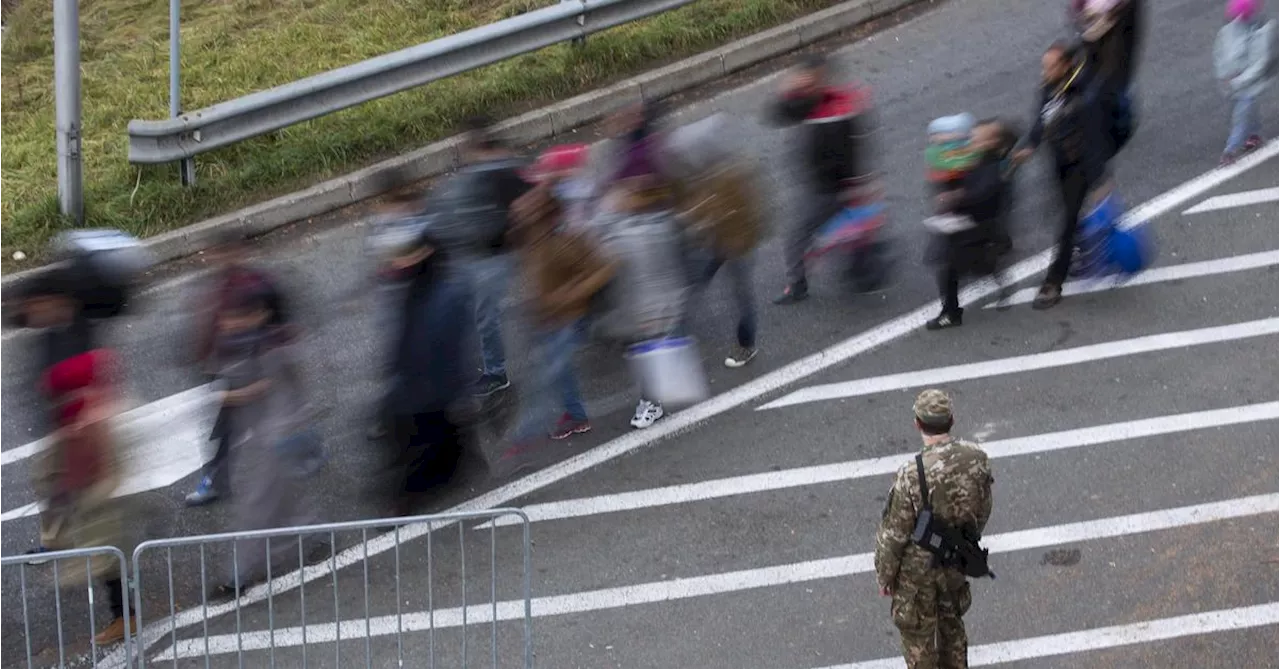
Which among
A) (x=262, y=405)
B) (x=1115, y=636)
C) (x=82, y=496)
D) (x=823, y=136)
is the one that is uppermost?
(x=823, y=136)

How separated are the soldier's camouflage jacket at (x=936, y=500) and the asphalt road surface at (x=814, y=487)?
905 millimetres

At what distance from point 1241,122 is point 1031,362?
300 centimetres

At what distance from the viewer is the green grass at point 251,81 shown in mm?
11695

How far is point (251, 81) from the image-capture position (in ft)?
42.8

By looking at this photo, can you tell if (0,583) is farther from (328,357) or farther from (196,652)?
(328,357)

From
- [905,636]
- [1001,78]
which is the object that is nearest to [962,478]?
[905,636]

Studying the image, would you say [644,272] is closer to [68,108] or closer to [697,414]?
[697,414]

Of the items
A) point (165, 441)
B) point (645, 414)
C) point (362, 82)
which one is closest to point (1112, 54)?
point (645, 414)

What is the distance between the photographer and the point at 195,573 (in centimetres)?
802

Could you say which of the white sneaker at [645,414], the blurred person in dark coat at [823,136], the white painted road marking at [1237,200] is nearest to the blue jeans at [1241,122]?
the white painted road marking at [1237,200]

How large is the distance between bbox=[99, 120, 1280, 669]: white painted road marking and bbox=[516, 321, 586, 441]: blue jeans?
0.27 metres

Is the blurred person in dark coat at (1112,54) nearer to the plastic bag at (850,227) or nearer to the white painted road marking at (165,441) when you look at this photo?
the plastic bag at (850,227)

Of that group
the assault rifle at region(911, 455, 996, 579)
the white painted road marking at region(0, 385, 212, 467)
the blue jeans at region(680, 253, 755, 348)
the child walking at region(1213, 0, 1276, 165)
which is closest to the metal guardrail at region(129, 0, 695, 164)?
the white painted road marking at region(0, 385, 212, 467)

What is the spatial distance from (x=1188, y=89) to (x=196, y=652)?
27.3 ft
